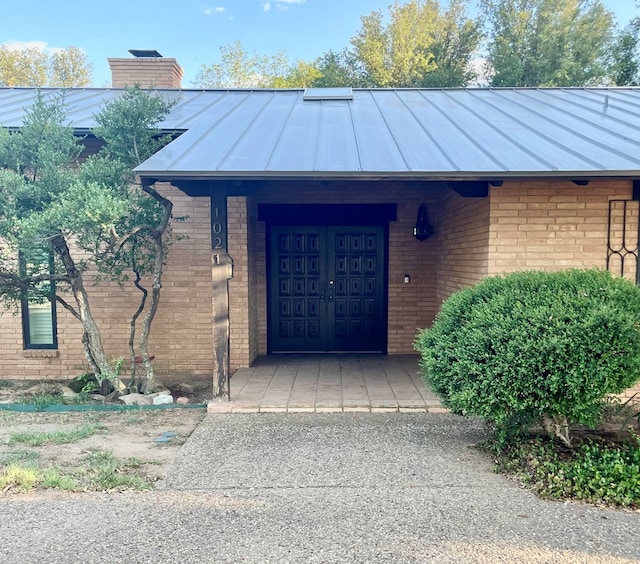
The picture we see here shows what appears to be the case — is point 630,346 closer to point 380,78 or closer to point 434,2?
point 380,78

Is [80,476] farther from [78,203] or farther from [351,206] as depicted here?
[351,206]

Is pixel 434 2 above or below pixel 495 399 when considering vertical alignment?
above

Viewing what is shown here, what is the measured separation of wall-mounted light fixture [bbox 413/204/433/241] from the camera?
308 inches

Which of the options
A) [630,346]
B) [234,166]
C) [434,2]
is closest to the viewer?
[630,346]

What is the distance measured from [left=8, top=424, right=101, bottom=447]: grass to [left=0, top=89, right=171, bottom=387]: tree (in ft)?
4.30

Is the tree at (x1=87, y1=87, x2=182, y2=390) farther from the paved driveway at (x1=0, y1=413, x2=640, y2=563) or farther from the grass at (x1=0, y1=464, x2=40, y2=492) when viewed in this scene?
the paved driveway at (x1=0, y1=413, x2=640, y2=563)

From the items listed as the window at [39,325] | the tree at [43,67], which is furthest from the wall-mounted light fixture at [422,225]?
the tree at [43,67]

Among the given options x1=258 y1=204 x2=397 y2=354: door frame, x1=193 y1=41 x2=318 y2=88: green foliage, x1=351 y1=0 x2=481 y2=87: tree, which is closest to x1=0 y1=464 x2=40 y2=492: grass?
x1=258 y1=204 x2=397 y2=354: door frame

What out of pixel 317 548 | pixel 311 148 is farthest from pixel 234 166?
pixel 317 548

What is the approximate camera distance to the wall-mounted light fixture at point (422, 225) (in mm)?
7820

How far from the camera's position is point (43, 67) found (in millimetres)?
26672

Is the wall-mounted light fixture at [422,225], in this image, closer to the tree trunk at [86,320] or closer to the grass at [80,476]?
the tree trunk at [86,320]

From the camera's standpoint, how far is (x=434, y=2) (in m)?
28.1

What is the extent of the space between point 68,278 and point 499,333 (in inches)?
200
